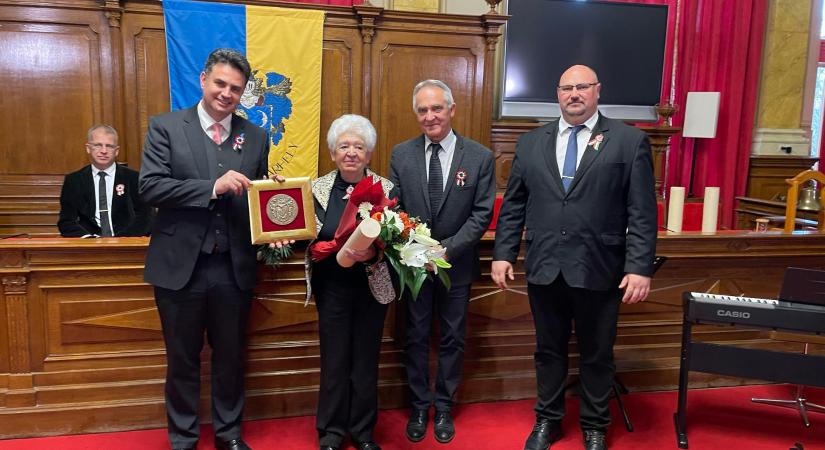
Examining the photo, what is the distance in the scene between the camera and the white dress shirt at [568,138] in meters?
2.47

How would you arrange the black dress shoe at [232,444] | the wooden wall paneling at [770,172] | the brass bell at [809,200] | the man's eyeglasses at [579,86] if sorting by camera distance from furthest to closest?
1. the wooden wall paneling at [770,172]
2. the brass bell at [809,200]
3. the black dress shoe at [232,444]
4. the man's eyeglasses at [579,86]

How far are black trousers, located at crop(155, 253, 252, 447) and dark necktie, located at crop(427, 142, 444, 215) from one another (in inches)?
33.7

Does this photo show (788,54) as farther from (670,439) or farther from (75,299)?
(75,299)

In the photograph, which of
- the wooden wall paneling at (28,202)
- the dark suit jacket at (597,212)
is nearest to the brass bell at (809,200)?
the dark suit jacket at (597,212)

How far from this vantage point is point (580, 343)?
2.60 metres

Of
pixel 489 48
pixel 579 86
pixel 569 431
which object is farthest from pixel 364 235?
pixel 489 48

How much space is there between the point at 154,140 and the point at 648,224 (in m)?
1.90

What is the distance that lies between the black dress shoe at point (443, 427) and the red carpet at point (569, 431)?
0.09 feet

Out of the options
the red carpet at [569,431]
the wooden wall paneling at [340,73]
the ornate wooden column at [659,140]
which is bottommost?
the red carpet at [569,431]

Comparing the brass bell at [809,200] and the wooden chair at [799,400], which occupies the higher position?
the brass bell at [809,200]

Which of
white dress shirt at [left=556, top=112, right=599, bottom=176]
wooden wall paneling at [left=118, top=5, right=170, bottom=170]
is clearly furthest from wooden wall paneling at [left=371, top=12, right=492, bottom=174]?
white dress shirt at [left=556, top=112, right=599, bottom=176]

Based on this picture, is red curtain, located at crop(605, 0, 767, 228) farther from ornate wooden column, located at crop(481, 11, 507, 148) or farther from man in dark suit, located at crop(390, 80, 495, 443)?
man in dark suit, located at crop(390, 80, 495, 443)

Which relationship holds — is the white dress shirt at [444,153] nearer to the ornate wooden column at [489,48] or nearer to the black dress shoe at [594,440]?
the black dress shoe at [594,440]

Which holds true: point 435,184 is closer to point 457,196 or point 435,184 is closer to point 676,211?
point 457,196
